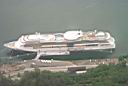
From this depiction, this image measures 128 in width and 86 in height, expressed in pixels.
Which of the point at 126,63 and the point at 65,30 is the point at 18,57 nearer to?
the point at 65,30

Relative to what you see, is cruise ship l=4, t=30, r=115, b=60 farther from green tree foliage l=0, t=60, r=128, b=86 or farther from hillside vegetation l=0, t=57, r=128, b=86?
green tree foliage l=0, t=60, r=128, b=86

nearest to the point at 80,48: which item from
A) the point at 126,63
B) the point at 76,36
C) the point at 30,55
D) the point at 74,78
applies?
the point at 76,36

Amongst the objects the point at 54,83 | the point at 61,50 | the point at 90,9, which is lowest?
the point at 54,83

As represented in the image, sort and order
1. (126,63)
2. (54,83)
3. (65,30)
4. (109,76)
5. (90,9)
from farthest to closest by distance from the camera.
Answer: (90,9) → (65,30) → (126,63) → (109,76) → (54,83)

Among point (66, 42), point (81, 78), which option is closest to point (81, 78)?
point (81, 78)

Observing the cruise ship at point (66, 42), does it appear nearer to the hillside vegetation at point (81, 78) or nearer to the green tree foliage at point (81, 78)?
the hillside vegetation at point (81, 78)

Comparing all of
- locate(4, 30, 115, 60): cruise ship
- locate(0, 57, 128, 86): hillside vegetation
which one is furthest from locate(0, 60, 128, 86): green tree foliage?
locate(4, 30, 115, 60): cruise ship

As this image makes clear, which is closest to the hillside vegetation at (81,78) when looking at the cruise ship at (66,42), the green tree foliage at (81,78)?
the green tree foliage at (81,78)

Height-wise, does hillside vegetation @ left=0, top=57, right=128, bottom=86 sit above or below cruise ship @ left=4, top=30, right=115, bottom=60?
below
